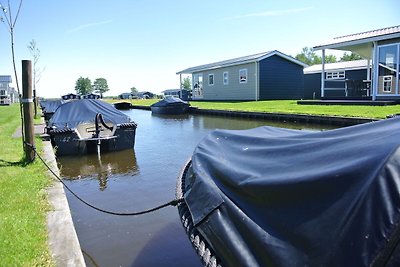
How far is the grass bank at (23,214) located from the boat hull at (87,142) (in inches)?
98.2

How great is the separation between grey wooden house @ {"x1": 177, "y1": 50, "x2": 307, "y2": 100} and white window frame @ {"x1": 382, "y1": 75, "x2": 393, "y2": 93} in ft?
36.9

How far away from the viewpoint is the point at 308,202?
6.41ft

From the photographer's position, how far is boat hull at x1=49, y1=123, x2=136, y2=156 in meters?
9.36

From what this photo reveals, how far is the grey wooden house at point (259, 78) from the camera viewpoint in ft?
88.1

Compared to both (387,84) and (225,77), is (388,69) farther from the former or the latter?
(225,77)

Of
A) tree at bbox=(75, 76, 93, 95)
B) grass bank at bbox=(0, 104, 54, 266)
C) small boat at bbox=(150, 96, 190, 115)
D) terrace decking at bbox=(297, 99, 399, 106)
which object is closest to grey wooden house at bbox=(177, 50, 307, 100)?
small boat at bbox=(150, 96, 190, 115)

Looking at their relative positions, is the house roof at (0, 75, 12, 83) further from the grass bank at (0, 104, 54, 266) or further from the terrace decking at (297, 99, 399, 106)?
the grass bank at (0, 104, 54, 266)

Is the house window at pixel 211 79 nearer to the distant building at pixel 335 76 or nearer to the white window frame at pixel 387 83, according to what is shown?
the distant building at pixel 335 76

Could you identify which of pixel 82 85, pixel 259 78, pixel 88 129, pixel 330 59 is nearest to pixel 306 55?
pixel 330 59

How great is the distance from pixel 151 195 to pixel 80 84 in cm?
10413

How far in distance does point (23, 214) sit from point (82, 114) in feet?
21.5

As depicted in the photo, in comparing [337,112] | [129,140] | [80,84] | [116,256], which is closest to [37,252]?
[116,256]

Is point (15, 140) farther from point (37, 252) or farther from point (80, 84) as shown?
point (80, 84)

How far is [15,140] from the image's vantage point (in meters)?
9.79
